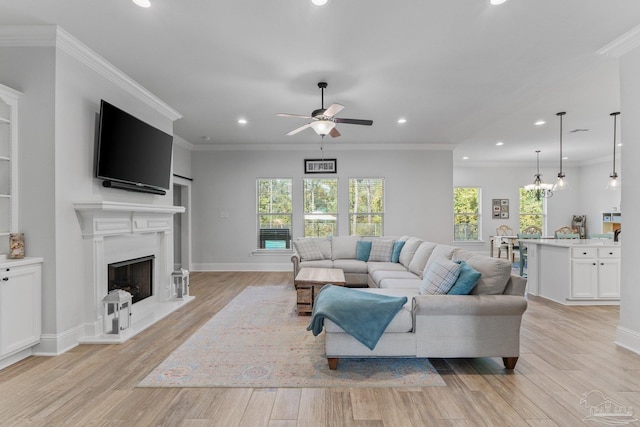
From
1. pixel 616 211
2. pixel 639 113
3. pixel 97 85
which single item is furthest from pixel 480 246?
pixel 97 85

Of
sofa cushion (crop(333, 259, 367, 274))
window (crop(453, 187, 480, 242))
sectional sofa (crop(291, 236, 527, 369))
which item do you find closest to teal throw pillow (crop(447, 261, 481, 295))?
sectional sofa (crop(291, 236, 527, 369))

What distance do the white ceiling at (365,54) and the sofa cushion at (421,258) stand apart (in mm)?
2022

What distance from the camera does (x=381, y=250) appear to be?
5.70 metres

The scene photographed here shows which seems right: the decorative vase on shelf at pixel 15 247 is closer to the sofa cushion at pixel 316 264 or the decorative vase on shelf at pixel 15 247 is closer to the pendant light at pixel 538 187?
the sofa cushion at pixel 316 264

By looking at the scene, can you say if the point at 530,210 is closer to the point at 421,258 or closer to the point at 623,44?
the point at 421,258

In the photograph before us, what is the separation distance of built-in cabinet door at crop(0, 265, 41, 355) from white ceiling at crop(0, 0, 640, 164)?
210 cm

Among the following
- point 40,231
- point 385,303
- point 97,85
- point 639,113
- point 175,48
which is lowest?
point 385,303

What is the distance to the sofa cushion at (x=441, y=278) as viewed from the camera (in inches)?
107

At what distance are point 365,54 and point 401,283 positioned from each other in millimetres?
2469

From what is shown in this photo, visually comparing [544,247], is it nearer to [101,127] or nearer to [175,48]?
[175,48]

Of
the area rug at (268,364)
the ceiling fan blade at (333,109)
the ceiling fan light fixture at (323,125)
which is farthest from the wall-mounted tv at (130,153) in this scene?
the ceiling fan blade at (333,109)

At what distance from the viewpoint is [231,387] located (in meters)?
2.32

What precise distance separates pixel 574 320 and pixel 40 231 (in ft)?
18.3

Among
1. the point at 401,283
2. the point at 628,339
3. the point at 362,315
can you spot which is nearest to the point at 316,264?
the point at 401,283
